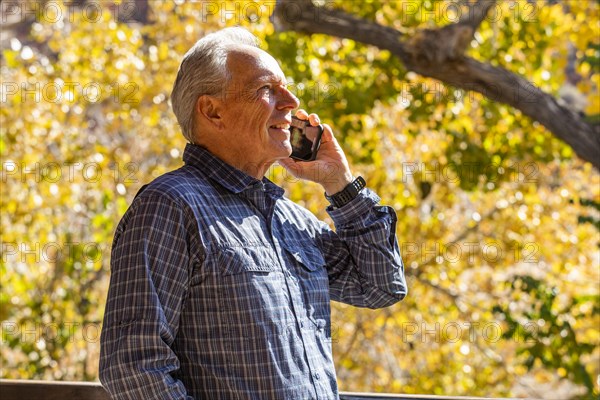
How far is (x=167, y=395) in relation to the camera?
119 centimetres

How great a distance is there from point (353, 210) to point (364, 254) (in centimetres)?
9

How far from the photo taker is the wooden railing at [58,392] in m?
1.88

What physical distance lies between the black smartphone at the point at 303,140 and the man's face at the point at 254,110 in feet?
0.46

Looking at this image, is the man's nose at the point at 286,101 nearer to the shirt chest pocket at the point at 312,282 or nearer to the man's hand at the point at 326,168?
the man's hand at the point at 326,168

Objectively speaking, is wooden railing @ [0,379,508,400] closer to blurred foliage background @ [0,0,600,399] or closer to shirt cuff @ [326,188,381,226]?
shirt cuff @ [326,188,381,226]

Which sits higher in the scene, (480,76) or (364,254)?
(480,76)

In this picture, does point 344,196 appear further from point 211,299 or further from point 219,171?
point 211,299

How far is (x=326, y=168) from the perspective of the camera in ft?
5.32

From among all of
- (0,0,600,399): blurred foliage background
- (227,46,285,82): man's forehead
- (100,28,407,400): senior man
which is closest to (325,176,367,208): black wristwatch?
(100,28,407,400): senior man

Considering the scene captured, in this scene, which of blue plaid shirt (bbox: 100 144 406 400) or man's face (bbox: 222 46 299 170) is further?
man's face (bbox: 222 46 299 170)

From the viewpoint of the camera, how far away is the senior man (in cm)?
122

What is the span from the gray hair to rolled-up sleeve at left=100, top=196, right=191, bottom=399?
0.25m

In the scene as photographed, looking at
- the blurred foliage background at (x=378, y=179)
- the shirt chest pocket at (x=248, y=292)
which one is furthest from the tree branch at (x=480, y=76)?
the shirt chest pocket at (x=248, y=292)

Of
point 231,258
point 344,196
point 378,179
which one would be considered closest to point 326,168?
point 344,196
